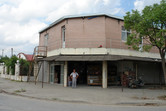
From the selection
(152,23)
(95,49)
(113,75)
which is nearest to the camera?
(152,23)

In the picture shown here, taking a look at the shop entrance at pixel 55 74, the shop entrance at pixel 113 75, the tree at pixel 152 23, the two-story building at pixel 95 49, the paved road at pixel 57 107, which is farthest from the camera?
the shop entrance at pixel 55 74

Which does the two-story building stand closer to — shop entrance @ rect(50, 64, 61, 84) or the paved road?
shop entrance @ rect(50, 64, 61, 84)

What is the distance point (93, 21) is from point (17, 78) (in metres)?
13.3

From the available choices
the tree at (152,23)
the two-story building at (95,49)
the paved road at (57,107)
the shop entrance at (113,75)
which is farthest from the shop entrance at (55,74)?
the paved road at (57,107)

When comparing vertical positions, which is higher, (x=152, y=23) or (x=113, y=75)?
(x=152, y=23)

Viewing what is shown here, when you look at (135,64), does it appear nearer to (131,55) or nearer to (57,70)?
(131,55)

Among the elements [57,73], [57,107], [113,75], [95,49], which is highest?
[95,49]

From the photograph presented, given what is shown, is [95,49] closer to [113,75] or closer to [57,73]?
[113,75]

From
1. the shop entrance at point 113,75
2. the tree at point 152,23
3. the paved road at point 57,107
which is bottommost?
the paved road at point 57,107

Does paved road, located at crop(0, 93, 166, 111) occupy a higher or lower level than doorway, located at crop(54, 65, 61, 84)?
lower

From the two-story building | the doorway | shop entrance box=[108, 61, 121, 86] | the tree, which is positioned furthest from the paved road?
the doorway

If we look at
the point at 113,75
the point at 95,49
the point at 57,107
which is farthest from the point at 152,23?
the point at 57,107

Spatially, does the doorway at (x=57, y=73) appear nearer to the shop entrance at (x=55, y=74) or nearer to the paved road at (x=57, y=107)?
the shop entrance at (x=55, y=74)

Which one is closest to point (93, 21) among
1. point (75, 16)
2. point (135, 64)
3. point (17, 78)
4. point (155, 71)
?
point (75, 16)
